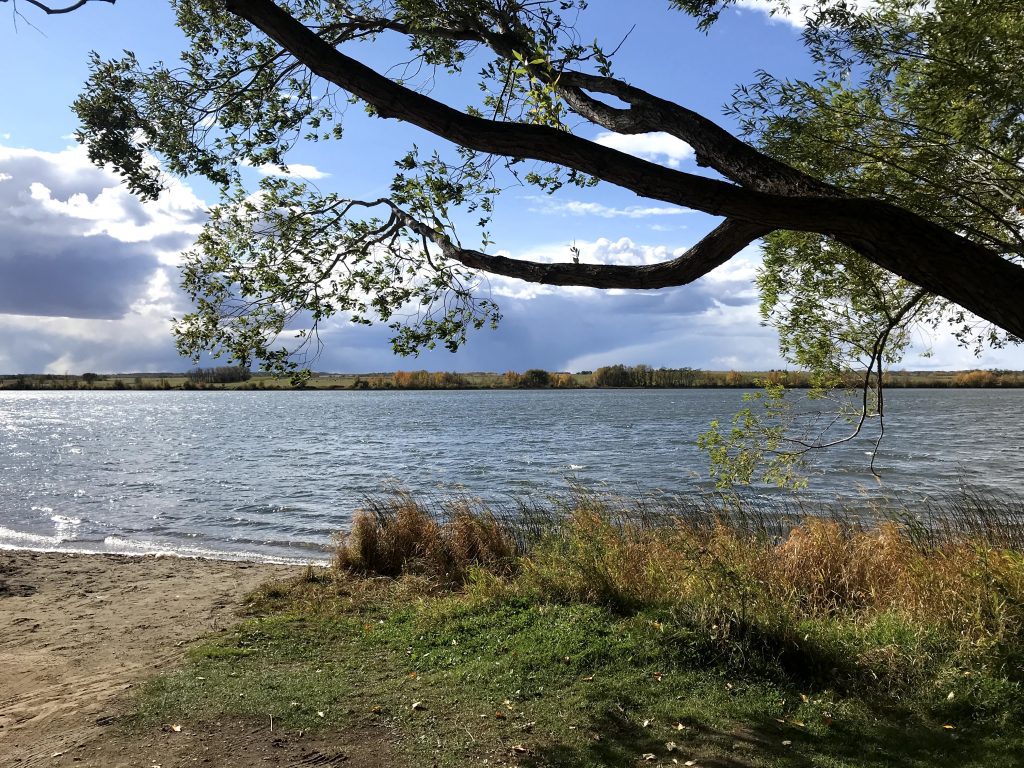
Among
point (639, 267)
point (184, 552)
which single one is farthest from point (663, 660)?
point (184, 552)

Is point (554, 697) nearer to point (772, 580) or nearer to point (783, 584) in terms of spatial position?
point (772, 580)

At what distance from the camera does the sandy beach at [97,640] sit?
5750 mm

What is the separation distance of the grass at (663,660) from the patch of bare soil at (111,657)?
0.37m

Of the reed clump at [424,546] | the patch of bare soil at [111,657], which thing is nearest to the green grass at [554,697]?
the patch of bare soil at [111,657]

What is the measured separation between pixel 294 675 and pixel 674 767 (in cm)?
403

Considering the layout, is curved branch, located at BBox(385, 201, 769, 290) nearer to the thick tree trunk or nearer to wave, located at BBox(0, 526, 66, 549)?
the thick tree trunk

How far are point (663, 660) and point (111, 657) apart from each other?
6.43 meters

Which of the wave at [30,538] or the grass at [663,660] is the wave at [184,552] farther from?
the grass at [663,660]

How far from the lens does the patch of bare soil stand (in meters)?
5.62

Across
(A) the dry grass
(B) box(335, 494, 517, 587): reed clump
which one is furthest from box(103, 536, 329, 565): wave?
(B) box(335, 494, 517, 587): reed clump

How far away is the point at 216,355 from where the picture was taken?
7.96m

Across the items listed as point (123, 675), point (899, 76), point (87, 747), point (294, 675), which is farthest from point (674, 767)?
point (899, 76)

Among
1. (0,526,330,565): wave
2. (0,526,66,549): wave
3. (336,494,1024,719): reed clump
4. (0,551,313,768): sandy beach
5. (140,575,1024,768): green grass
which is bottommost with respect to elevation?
(0,526,66,549): wave

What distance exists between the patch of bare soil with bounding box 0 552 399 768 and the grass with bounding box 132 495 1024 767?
0.37m
